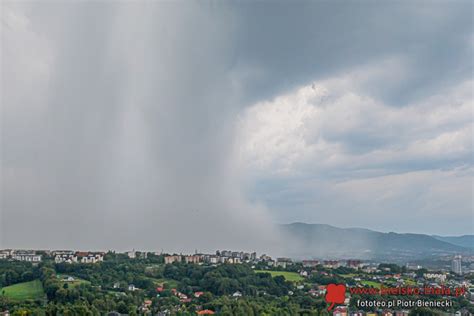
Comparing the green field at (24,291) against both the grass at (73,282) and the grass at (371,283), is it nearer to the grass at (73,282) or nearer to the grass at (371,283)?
the grass at (73,282)

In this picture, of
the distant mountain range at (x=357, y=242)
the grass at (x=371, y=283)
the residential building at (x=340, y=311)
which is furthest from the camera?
the distant mountain range at (x=357, y=242)

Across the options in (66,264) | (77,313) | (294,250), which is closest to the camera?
(77,313)

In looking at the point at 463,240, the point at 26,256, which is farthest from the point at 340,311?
the point at 463,240

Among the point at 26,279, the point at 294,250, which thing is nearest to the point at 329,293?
the point at 26,279

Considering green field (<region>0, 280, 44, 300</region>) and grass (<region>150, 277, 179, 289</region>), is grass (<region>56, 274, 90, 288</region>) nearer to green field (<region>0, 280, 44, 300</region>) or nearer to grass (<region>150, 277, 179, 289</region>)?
green field (<region>0, 280, 44, 300</region>)

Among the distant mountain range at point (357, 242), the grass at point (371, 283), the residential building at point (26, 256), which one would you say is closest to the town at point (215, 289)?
the grass at point (371, 283)

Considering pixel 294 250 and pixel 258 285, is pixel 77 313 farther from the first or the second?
pixel 294 250
